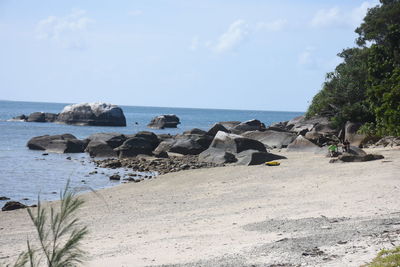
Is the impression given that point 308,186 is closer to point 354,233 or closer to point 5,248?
point 354,233

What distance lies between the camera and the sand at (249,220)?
8227 millimetres

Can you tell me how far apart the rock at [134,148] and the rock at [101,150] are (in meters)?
0.81

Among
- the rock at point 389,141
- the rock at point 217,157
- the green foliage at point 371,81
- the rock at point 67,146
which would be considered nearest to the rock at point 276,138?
the green foliage at point 371,81

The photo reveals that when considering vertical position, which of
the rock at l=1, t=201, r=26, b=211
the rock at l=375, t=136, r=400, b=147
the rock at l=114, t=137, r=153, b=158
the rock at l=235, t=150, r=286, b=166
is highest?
the rock at l=375, t=136, r=400, b=147

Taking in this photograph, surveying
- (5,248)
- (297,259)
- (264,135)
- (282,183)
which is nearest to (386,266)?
→ (297,259)

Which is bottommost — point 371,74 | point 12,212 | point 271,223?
point 12,212

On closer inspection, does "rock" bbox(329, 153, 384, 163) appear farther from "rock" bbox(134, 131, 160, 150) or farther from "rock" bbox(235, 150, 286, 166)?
"rock" bbox(134, 131, 160, 150)

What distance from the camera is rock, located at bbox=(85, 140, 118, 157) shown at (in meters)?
34.1

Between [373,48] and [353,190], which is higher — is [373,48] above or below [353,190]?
above

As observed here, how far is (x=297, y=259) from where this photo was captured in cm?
767

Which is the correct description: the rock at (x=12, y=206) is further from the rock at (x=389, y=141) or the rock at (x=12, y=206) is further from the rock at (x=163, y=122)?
the rock at (x=163, y=122)

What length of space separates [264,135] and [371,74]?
12.0m

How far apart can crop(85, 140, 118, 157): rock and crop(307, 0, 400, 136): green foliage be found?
43.4 feet

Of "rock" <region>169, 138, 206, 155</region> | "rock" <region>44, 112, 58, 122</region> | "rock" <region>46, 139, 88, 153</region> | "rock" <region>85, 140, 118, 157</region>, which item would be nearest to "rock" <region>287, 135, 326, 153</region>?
"rock" <region>169, 138, 206, 155</region>
